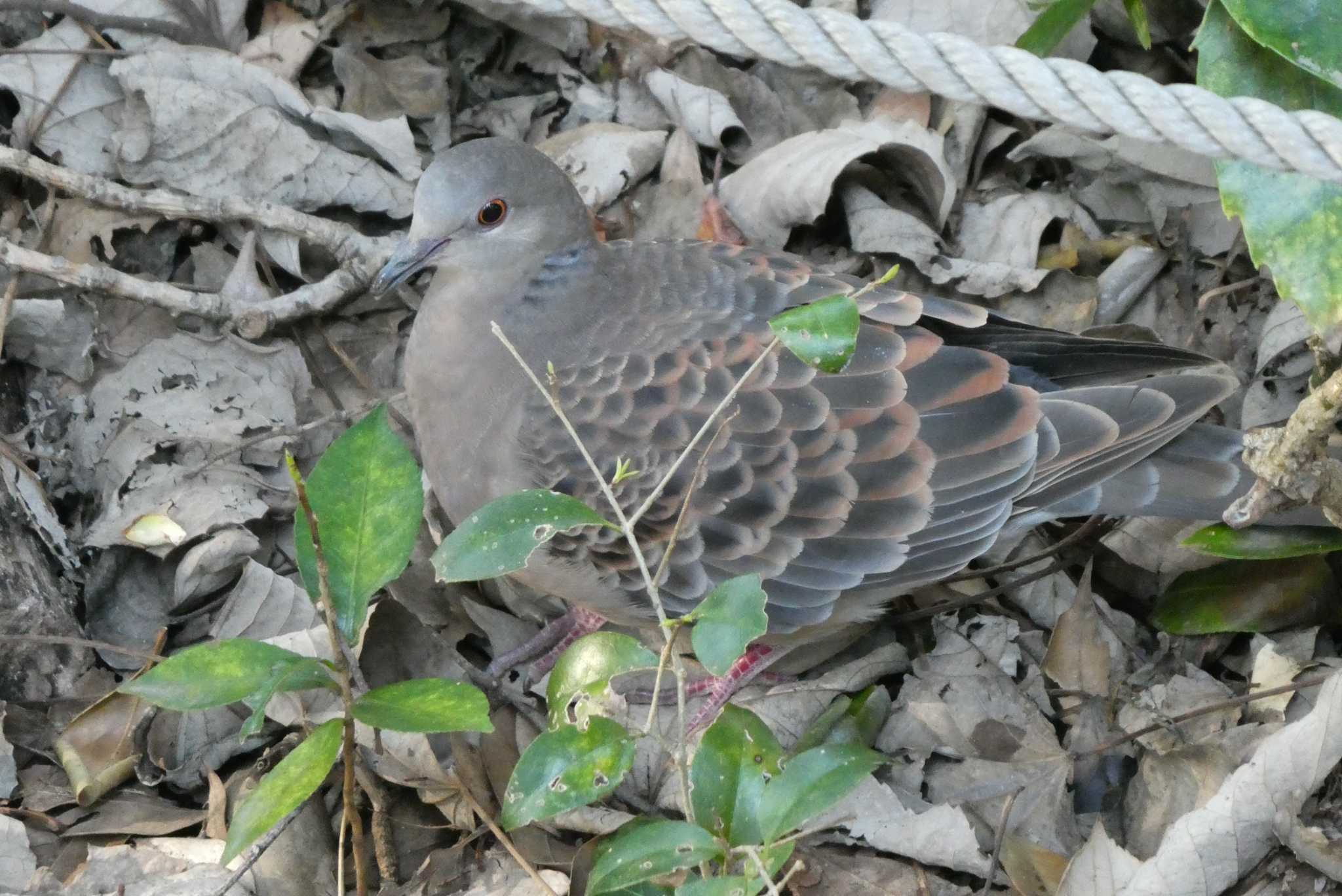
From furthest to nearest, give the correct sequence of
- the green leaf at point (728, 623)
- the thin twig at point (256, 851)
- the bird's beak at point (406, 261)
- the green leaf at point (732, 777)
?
the bird's beak at point (406, 261)
the thin twig at point (256, 851)
the green leaf at point (732, 777)
the green leaf at point (728, 623)

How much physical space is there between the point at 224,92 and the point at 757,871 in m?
2.92

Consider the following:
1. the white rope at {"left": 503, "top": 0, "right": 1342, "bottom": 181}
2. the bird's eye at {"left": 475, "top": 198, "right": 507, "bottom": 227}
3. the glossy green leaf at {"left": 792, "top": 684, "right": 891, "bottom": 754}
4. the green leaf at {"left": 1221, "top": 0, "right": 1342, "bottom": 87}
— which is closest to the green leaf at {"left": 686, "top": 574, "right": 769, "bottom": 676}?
the white rope at {"left": 503, "top": 0, "right": 1342, "bottom": 181}

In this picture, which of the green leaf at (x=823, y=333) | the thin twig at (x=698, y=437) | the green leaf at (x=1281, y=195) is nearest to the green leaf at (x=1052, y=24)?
the green leaf at (x=1281, y=195)

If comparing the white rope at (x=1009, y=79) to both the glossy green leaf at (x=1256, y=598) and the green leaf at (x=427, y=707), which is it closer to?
the green leaf at (x=427, y=707)

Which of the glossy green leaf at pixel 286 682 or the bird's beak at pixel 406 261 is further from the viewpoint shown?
the bird's beak at pixel 406 261

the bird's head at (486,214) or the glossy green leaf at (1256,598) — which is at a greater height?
the bird's head at (486,214)

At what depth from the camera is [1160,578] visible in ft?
11.6

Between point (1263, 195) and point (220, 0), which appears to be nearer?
point (1263, 195)

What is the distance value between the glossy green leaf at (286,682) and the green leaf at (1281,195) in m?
2.03

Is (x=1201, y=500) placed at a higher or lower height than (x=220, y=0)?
lower

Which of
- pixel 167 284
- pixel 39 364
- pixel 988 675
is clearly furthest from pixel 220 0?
pixel 988 675

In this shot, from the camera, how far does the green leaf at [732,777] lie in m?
2.41

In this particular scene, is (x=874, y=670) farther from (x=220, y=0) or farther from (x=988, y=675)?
(x=220, y=0)

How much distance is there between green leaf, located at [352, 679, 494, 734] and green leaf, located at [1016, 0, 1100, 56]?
234cm
